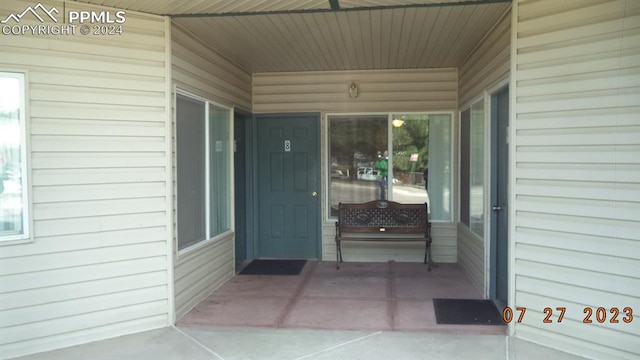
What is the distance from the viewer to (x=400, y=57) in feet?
17.3

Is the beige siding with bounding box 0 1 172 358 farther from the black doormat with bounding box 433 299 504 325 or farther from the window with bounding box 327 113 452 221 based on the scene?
the window with bounding box 327 113 452 221

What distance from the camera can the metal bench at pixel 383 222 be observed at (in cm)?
571

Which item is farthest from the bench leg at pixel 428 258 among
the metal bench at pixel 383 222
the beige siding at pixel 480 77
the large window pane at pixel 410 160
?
the large window pane at pixel 410 160

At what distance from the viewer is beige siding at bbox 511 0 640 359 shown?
2.85m

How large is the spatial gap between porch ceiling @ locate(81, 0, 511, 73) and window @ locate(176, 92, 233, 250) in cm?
68

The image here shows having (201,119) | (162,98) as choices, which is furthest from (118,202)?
(201,119)

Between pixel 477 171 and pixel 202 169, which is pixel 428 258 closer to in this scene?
pixel 477 171

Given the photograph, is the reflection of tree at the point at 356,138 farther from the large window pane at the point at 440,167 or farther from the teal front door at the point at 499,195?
the teal front door at the point at 499,195

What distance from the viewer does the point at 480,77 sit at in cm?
462

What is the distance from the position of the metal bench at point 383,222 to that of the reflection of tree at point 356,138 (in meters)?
0.56

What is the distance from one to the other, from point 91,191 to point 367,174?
3.46 m

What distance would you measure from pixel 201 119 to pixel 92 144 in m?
1.22

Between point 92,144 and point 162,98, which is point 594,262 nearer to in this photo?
point 162,98
